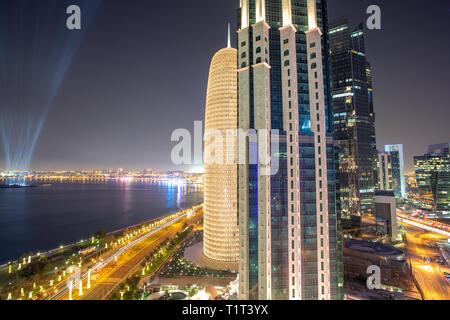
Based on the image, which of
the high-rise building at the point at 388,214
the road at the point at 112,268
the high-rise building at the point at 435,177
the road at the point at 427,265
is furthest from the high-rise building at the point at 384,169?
the road at the point at 112,268

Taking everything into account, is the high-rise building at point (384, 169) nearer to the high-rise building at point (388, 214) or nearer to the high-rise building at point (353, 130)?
the high-rise building at point (353, 130)

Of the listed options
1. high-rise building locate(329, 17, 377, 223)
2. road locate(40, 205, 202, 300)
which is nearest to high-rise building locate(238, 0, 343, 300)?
road locate(40, 205, 202, 300)

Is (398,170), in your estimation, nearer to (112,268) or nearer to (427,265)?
(427,265)

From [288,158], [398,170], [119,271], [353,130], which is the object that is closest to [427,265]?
[288,158]

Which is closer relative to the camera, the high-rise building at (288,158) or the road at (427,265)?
the high-rise building at (288,158)

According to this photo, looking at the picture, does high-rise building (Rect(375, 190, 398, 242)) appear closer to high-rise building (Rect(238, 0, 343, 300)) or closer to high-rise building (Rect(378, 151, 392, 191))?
high-rise building (Rect(238, 0, 343, 300))
